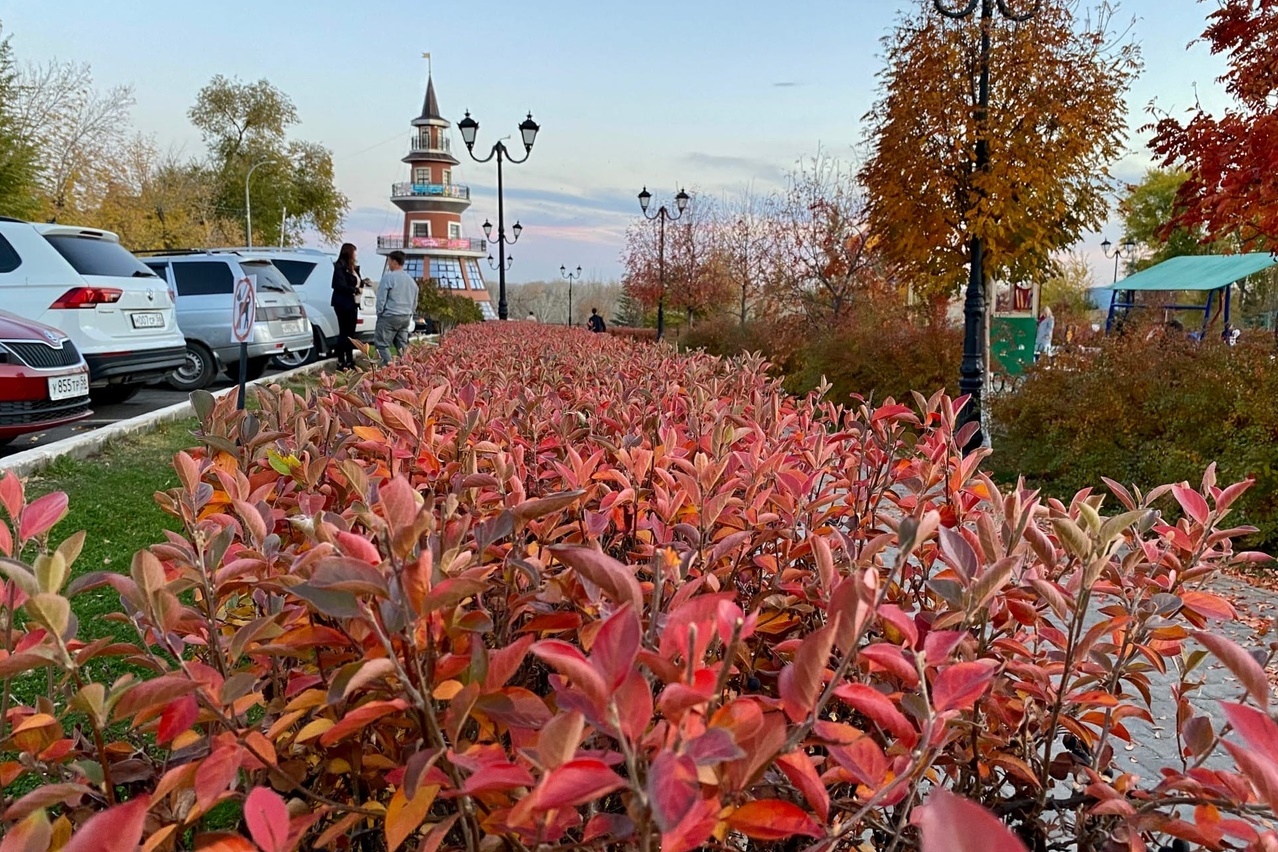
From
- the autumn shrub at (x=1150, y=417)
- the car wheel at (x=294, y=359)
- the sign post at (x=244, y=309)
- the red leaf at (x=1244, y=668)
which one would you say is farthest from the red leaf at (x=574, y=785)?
the car wheel at (x=294, y=359)

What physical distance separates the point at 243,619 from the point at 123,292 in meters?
9.29

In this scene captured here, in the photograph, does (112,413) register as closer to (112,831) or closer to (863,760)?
(112,831)

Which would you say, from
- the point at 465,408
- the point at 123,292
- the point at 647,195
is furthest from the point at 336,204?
the point at 465,408

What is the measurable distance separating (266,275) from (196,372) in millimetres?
2052

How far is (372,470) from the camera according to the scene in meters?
1.99

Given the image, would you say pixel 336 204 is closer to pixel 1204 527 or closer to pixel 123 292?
pixel 123 292

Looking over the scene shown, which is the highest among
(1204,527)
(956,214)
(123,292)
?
(956,214)

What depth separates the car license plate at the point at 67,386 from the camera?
665 centimetres

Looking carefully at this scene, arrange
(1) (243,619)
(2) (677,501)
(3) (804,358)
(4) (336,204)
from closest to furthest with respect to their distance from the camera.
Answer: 1. (1) (243,619)
2. (2) (677,501)
3. (3) (804,358)
4. (4) (336,204)

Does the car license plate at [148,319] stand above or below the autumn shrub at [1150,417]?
above

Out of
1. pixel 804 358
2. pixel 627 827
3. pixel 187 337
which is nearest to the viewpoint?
pixel 627 827

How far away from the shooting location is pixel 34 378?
21.2 ft

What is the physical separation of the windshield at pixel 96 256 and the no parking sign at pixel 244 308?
16.7ft

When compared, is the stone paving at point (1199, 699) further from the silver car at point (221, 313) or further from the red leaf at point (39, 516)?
the silver car at point (221, 313)
